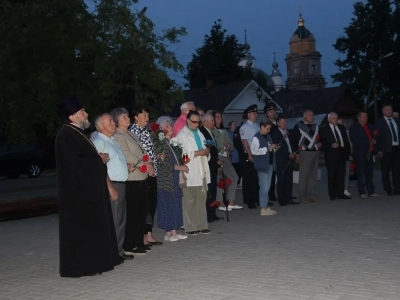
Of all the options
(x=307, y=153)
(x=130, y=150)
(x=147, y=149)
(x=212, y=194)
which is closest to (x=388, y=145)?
(x=307, y=153)

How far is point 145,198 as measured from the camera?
9.85m

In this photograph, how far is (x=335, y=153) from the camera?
15.6 m

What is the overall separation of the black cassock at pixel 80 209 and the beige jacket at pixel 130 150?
120 cm

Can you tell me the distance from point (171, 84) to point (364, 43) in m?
47.4

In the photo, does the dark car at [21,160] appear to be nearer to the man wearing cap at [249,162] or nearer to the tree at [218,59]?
the man wearing cap at [249,162]

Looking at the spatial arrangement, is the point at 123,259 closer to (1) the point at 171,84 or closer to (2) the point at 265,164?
(2) the point at 265,164

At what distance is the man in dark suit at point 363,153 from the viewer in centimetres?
1603

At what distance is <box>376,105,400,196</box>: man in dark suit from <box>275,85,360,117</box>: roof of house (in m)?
53.0

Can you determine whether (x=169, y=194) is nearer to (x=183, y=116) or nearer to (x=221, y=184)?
(x=183, y=116)

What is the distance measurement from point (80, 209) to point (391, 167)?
9.89 meters

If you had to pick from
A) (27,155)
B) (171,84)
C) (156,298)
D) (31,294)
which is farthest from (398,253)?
(27,155)

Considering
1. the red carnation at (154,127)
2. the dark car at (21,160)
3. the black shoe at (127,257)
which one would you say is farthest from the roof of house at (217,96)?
the black shoe at (127,257)

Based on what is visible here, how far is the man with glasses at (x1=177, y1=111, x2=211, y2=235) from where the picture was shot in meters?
11.1

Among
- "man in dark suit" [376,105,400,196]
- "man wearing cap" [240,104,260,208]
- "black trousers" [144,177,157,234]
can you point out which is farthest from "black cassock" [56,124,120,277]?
"man in dark suit" [376,105,400,196]
